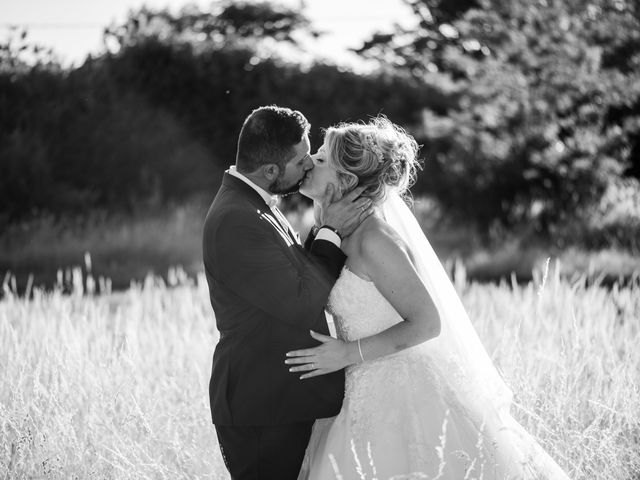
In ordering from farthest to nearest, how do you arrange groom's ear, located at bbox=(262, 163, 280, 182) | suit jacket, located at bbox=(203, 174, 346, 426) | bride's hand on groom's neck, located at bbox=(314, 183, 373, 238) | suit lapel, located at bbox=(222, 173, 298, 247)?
bride's hand on groom's neck, located at bbox=(314, 183, 373, 238) → groom's ear, located at bbox=(262, 163, 280, 182) → suit lapel, located at bbox=(222, 173, 298, 247) → suit jacket, located at bbox=(203, 174, 346, 426)

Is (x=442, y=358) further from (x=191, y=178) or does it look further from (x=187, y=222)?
(x=191, y=178)

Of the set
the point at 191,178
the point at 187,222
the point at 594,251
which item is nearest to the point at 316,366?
the point at 594,251

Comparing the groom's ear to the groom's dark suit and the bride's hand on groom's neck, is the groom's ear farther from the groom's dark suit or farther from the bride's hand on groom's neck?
the bride's hand on groom's neck

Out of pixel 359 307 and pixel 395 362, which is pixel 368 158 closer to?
pixel 359 307

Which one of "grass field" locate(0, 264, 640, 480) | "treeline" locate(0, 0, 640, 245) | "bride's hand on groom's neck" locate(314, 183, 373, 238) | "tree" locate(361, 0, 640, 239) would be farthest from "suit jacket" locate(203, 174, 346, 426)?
"tree" locate(361, 0, 640, 239)

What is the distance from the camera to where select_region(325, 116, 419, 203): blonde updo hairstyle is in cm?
400

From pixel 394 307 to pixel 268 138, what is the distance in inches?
36.8

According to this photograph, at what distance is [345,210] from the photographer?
155 inches

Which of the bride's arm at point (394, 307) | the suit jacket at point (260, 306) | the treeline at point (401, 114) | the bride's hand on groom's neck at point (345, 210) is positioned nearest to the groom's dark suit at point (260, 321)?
the suit jacket at point (260, 306)

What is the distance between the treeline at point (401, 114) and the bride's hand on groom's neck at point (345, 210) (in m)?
12.6

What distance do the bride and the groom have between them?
0.13 metres

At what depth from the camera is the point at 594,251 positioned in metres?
15.1

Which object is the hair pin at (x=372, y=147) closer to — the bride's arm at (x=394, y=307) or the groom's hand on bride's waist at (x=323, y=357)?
the bride's arm at (x=394, y=307)

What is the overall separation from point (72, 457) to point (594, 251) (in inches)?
474
